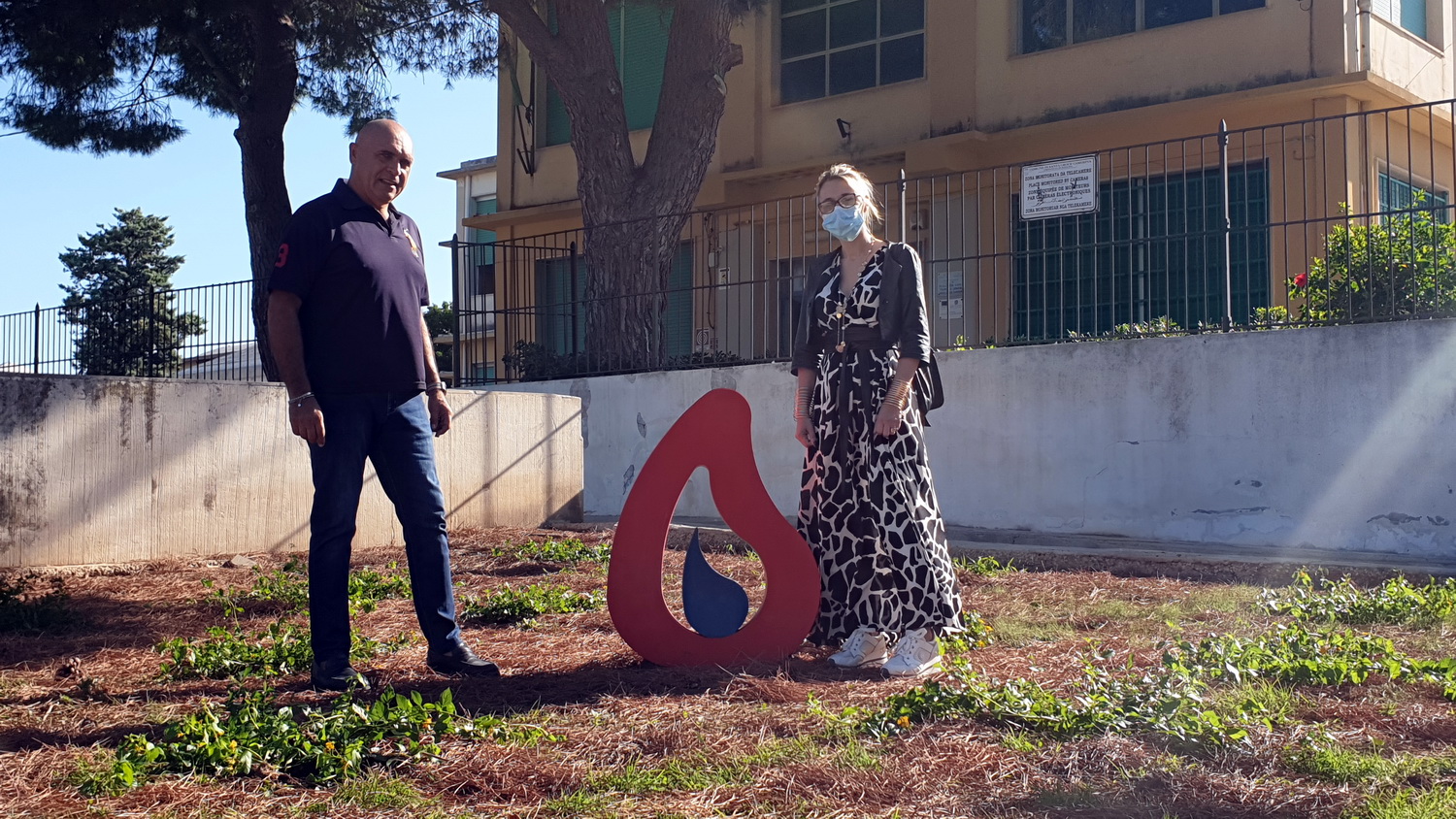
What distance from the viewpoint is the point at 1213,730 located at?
128 inches

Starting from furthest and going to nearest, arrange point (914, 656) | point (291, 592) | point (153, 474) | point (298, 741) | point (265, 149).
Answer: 1. point (265, 149)
2. point (153, 474)
3. point (291, 592)
4. point (914, 656)
5. point (298, 741)

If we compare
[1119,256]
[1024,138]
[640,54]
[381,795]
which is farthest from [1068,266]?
[381,795]

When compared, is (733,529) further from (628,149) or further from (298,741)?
(628,149)

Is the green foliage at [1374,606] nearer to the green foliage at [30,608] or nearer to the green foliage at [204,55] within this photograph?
the green foliage at [30,608]

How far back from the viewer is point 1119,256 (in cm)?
1085

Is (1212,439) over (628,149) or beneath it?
beneath

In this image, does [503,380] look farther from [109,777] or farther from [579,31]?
[109,777]

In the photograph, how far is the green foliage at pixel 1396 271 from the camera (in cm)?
838


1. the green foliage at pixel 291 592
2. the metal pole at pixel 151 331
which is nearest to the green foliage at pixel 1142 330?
the green foliage at pixel 291 592

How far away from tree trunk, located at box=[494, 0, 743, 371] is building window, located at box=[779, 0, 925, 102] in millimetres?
4014

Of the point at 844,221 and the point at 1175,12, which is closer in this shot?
the point at 844,221

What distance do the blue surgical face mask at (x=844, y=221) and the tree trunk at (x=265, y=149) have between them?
11092mm

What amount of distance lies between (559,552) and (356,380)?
135 inches

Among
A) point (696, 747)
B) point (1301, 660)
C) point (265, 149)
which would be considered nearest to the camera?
point (696, 747)
